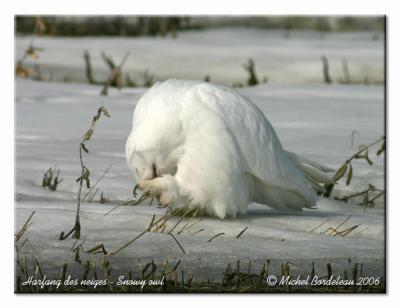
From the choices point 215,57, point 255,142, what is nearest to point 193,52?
point 215,57

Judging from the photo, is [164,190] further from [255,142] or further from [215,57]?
[215,57]

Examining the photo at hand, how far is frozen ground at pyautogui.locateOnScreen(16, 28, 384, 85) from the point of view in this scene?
39.3ft

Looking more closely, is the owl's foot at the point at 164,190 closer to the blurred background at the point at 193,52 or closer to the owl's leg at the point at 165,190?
the owl's leg at the point at 165,190

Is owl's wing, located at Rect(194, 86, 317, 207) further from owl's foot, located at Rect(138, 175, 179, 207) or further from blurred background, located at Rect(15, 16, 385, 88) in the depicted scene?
blurred background, located at Rect(15, 16, 385, 88)

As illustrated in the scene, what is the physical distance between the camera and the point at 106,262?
16.3 feet

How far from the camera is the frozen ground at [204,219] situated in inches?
208

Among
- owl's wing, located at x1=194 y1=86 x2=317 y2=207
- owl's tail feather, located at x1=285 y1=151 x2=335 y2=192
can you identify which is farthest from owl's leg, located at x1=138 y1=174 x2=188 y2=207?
owl's tail feather, located at x1=285 y1=151 x2=335 y2=192

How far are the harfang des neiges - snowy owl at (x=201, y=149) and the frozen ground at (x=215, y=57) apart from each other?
235 inches

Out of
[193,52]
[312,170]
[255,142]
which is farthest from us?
[193,52]

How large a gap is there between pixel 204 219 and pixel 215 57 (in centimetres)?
667

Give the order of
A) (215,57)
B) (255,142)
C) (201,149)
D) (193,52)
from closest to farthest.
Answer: (201,149) < (255,142) < (215,57) < (193,52)

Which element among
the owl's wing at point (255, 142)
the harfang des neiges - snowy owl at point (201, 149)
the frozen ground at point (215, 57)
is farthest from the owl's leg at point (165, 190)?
the frozen ground at point (215, 57)

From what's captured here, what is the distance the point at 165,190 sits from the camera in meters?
5.63
